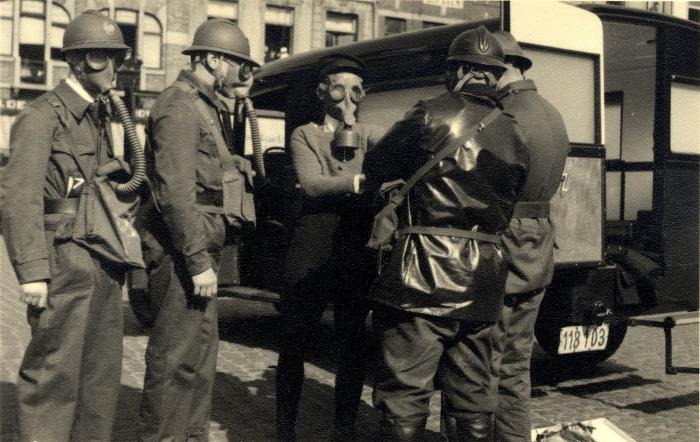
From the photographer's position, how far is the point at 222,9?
90.9 feet

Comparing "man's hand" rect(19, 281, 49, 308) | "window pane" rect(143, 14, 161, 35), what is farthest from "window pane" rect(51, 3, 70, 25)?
"man's hand" rect(19, 281, 49, 308)

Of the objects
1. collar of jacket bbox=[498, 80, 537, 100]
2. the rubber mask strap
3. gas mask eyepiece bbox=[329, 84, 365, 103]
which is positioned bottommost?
the rubber mask strap

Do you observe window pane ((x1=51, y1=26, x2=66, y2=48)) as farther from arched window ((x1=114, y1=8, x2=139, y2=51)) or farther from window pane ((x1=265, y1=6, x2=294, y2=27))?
window pane ((x1=265, y1=6, x2=294, y2=27))

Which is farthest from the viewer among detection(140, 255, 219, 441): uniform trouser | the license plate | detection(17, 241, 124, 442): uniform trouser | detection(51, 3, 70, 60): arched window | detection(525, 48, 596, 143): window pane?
detection(51, 3, 70, 60): arched window

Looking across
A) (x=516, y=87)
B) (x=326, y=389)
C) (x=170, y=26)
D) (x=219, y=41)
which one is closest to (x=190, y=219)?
(x=219, y=41)

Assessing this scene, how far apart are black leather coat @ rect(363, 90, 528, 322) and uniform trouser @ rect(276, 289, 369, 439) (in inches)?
37.9

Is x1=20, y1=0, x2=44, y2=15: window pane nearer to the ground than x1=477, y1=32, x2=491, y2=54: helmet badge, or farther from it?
farther from it

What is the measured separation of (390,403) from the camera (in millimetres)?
3318

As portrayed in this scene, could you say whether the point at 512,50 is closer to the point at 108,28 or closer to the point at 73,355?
the point at 108,28

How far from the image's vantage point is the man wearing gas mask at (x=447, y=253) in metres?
3.33

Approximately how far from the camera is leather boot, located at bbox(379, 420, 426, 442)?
10.8 ft

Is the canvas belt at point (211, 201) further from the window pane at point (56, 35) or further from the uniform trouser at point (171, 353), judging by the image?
the window pane at point (56, 35)

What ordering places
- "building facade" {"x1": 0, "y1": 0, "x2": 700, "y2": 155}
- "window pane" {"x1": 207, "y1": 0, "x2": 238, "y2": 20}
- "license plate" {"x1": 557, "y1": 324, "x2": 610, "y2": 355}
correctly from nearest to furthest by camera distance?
"license plate" {"x1": 557, "y1": 324, "x2": 610, "y2": 355} < "building facade" {"x1": 0, "y1": 0, "x2": 700, "y2": 155} < "window pane" {"x1": 207, "y1": 0, "x2": 238, "y2": 20}

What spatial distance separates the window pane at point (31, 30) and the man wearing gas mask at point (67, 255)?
960 inches
